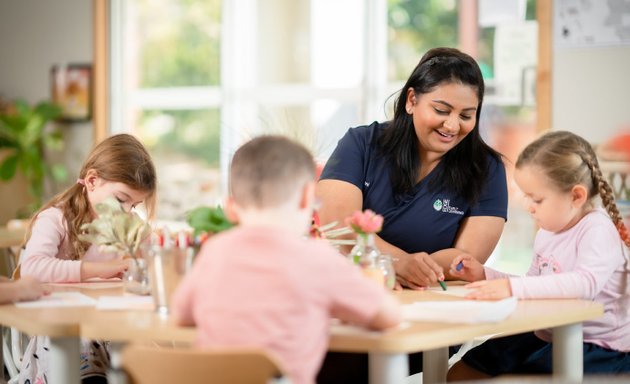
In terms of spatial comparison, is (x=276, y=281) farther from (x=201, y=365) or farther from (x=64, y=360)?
(x=64, y=360)

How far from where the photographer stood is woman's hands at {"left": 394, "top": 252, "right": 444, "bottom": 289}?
7.71 ft

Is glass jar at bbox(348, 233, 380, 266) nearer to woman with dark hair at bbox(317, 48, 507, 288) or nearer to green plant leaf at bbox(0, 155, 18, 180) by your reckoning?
woman with dark hair at bbox(317, 48, 507, 288)

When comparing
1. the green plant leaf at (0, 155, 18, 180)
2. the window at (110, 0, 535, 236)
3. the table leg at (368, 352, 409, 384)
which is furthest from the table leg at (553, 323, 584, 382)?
the green plant leaf at (0, 155, 18, 180)

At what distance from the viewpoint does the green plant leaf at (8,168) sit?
6.39 m

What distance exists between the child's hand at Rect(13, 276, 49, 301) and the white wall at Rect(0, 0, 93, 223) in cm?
471

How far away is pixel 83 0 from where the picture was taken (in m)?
6.67

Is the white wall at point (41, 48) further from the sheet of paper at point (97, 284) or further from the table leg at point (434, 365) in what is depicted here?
the table leg at point (434, 365)

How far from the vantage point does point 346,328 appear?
5.80 ft

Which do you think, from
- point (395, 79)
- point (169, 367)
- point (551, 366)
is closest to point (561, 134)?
point (551, 366)

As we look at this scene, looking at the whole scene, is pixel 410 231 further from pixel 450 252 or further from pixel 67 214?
pixel 67 214

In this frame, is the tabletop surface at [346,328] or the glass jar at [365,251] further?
the glass jar at [365,251]

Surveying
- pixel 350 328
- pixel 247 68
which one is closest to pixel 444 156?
pixel 350 328

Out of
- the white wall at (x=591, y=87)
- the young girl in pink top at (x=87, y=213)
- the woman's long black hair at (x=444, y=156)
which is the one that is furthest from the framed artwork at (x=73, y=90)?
the woman's long black hair at (x=444, y=156)

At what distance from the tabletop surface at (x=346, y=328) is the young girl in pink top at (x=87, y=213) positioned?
0.40 meters
